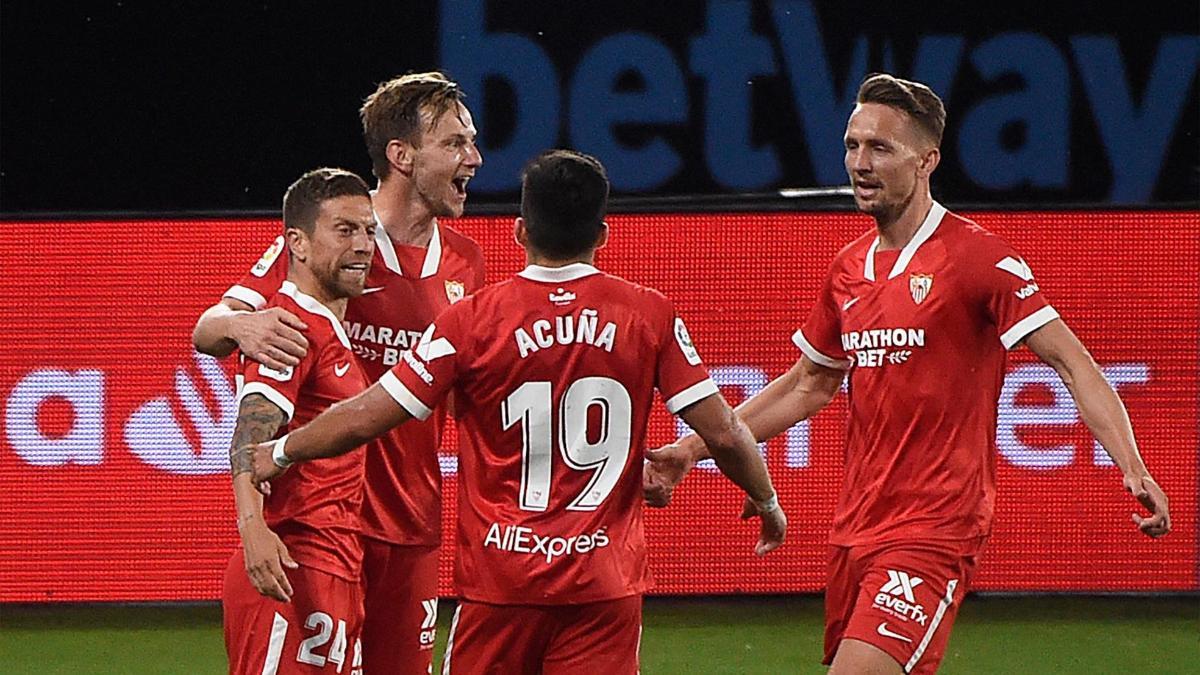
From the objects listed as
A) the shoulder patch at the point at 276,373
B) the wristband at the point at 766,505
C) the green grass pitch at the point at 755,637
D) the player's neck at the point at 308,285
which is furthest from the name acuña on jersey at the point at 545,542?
the green grass pitch at the point at 755,637

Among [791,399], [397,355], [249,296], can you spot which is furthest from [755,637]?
[249,296]

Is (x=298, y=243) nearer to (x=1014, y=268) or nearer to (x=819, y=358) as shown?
(x=819, y=358)

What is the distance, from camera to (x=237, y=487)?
466 centimetres

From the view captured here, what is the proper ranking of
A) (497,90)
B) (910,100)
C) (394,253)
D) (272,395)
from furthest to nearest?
(497,90), (394,253), (910,100), (272,395)

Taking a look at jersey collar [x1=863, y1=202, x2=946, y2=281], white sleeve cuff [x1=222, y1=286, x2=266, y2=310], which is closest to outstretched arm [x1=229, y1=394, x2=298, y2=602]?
white sleeve cuff [x1=222, y1=286, x2=266, y2=310]

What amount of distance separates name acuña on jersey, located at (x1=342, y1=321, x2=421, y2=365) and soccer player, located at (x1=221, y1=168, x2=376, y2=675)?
0.87ft

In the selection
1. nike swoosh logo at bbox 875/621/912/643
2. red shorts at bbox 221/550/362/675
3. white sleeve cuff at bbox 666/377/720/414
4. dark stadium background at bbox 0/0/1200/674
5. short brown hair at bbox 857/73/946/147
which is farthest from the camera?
dark stadium background at bbox 0/0/1200/674

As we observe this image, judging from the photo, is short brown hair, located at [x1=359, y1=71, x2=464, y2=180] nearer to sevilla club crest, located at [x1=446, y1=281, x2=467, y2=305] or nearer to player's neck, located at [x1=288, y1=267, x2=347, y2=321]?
sevilla club crest, located at [x1=446, y1=281, x2=467, y2=305]

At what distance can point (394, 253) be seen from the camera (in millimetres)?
5613

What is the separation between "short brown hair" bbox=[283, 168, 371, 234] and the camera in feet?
17.0

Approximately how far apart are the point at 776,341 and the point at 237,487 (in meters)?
3.86

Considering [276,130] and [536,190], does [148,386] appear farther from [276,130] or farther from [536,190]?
[536,190]

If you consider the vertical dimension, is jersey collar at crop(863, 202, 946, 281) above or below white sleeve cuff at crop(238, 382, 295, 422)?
above

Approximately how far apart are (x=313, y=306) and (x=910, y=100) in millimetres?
1743
